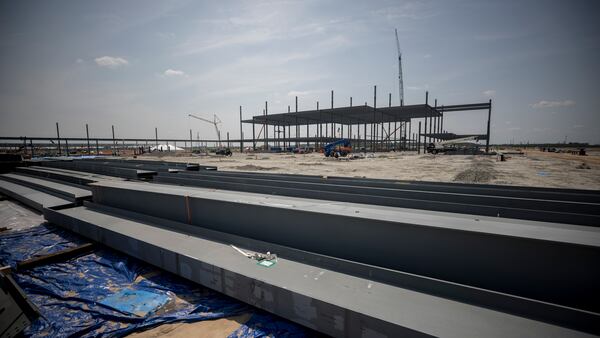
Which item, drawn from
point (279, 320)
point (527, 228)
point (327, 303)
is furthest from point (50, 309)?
point (527, 228)

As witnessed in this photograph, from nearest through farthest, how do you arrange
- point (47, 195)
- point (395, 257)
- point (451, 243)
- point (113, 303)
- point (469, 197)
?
point (451, 243) → point (395, 257) → point (113, 303) → point (469, 197) → point (47, 195)

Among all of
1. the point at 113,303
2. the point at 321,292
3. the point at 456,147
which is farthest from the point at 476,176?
the point at 456,147

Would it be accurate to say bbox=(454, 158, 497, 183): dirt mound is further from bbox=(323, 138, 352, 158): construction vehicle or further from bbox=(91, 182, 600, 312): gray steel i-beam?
bbox=(323, 138, 352, 158): construction vehicle

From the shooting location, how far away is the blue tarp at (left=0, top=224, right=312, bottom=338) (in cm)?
243

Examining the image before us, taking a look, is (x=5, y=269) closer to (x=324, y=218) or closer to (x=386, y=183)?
(x=324, y=218)

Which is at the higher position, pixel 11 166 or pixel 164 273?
pixel 11 166

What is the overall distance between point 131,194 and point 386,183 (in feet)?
16.8

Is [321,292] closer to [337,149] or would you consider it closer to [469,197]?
[469,197]

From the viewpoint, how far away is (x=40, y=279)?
336cm

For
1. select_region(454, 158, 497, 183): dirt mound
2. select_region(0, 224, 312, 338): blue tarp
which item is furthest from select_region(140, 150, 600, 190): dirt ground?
select_region(0, 224, 312, 338): blue tarp

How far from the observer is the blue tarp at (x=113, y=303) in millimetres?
2430

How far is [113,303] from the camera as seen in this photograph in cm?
282

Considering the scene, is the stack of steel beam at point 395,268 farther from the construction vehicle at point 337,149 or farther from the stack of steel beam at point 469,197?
the construction vehicle at point 337,149

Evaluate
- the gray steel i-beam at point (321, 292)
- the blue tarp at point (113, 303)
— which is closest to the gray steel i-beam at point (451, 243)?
the gray steel i-beam at point (321, 292)
